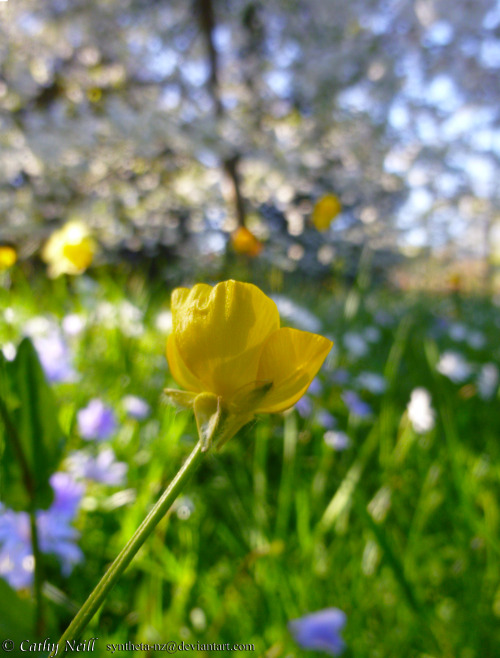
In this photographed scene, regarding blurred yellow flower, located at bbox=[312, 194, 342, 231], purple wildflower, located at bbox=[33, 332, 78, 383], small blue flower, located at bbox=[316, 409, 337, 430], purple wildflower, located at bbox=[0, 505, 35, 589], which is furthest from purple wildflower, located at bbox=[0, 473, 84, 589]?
blurred yellow flower, located at bbox=[312, 194, 342, 231]

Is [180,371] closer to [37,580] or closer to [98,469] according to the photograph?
[37,580]

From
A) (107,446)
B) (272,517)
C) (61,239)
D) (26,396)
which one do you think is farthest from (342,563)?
(61,239)

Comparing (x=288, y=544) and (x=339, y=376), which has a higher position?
(x=288, y=544)

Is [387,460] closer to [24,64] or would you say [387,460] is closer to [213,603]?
[213,603]

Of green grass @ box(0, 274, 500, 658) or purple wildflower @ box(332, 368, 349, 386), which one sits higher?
green grass @ box(0, 274, 500, 658)

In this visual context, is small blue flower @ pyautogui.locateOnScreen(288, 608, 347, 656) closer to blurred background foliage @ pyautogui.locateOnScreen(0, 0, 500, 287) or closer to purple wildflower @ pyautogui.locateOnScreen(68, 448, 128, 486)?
purple wildflower @ pyautogui.locateOnScreen(68, 448, 128, 486)

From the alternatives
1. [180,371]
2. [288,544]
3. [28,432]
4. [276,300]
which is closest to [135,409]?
[288,544]

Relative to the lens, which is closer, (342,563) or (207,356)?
(207,356)

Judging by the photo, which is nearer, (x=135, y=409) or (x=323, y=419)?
(x=135, y=409)
